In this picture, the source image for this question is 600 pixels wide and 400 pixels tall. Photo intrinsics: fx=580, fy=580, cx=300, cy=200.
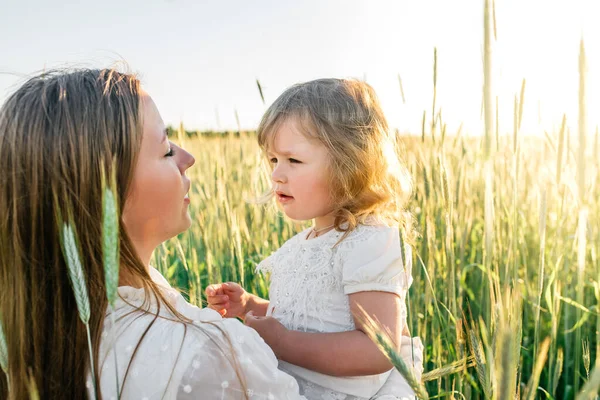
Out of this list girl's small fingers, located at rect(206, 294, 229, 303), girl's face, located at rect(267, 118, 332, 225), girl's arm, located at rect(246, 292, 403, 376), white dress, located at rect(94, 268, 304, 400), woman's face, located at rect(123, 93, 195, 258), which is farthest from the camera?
girl's small fingers, located at rect(206, 294, 229, 303)

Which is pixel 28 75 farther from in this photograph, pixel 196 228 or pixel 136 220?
pixel 196 228

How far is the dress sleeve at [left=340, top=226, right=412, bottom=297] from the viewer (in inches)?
50.5

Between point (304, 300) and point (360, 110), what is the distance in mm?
530

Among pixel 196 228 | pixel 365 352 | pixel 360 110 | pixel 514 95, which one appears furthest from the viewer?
pixel 196 228

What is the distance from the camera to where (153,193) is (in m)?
1.10

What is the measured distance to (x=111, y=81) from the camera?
1.13 meters

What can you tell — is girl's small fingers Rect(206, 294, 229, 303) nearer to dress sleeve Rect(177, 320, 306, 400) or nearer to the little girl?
the little girl

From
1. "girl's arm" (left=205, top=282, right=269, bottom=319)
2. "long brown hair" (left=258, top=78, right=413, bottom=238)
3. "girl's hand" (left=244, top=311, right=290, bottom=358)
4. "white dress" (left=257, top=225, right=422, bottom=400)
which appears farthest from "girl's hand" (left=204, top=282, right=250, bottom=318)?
"long brown hair" (left=258, top=78, right=413, bottom=238)

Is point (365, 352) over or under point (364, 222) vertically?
under

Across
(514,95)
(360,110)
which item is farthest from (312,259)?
(514,95)

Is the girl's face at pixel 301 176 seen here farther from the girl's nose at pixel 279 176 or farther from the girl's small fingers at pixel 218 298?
the girl's small fingers at pixel 218 298

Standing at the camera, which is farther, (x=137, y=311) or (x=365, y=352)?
(x=365, y=352)

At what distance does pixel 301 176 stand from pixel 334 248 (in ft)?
0.64

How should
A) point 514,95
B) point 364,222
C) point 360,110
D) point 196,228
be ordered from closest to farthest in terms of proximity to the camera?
point 514,95
point 364,222
point 360,110
point 196,228
